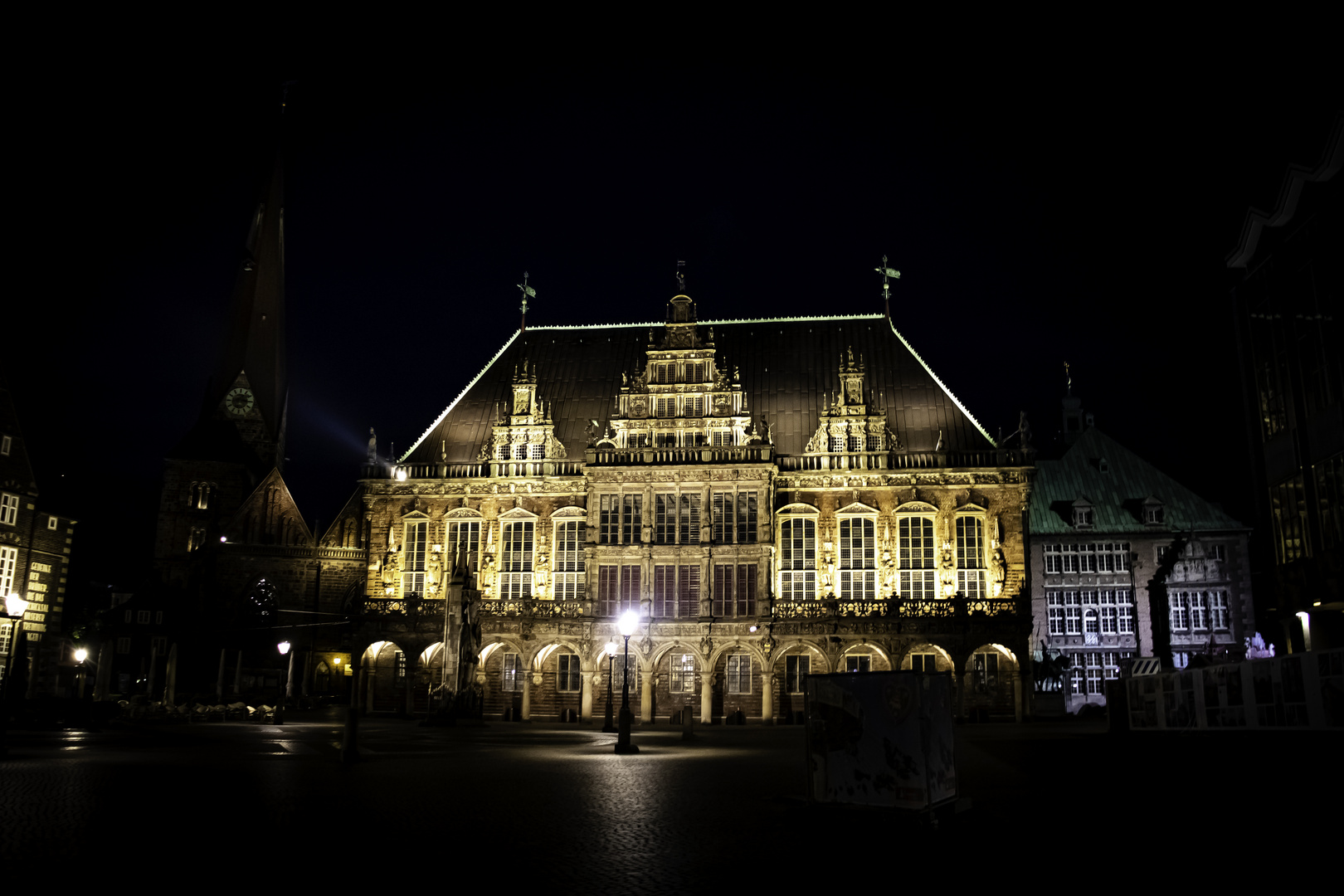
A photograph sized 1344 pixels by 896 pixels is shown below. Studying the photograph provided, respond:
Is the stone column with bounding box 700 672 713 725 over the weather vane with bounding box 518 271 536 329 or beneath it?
beneath

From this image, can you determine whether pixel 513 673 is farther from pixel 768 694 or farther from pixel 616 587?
pixel 768 694

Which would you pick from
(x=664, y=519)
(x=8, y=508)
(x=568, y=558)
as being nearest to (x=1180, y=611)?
(x=664, y=519)

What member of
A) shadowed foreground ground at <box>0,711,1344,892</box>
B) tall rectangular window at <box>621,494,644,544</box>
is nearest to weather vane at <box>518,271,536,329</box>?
tall rectangular window at <box>621,494,644,544</box>

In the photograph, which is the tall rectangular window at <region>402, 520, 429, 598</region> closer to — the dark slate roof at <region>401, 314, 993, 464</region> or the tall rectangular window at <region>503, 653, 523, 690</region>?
the dark slate roof at <region>401, 314, 993, 464</region>

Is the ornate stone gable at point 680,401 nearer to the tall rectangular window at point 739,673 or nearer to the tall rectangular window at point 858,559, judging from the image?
the tall rectangular window at point 858,559

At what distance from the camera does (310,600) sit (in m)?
51.2

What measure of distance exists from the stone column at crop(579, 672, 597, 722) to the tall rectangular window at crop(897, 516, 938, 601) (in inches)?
556

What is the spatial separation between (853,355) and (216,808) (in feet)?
140

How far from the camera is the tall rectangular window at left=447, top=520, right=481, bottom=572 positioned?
4925 centimetres

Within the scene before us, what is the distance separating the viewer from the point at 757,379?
5341 centimetres

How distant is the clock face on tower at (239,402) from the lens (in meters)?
67.9

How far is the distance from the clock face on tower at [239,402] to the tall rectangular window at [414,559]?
24.0 metres

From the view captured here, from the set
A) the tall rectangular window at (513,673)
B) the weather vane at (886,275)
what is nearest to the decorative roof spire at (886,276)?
the weather vane at (886,275)

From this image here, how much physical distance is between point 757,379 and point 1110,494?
64.6ft
